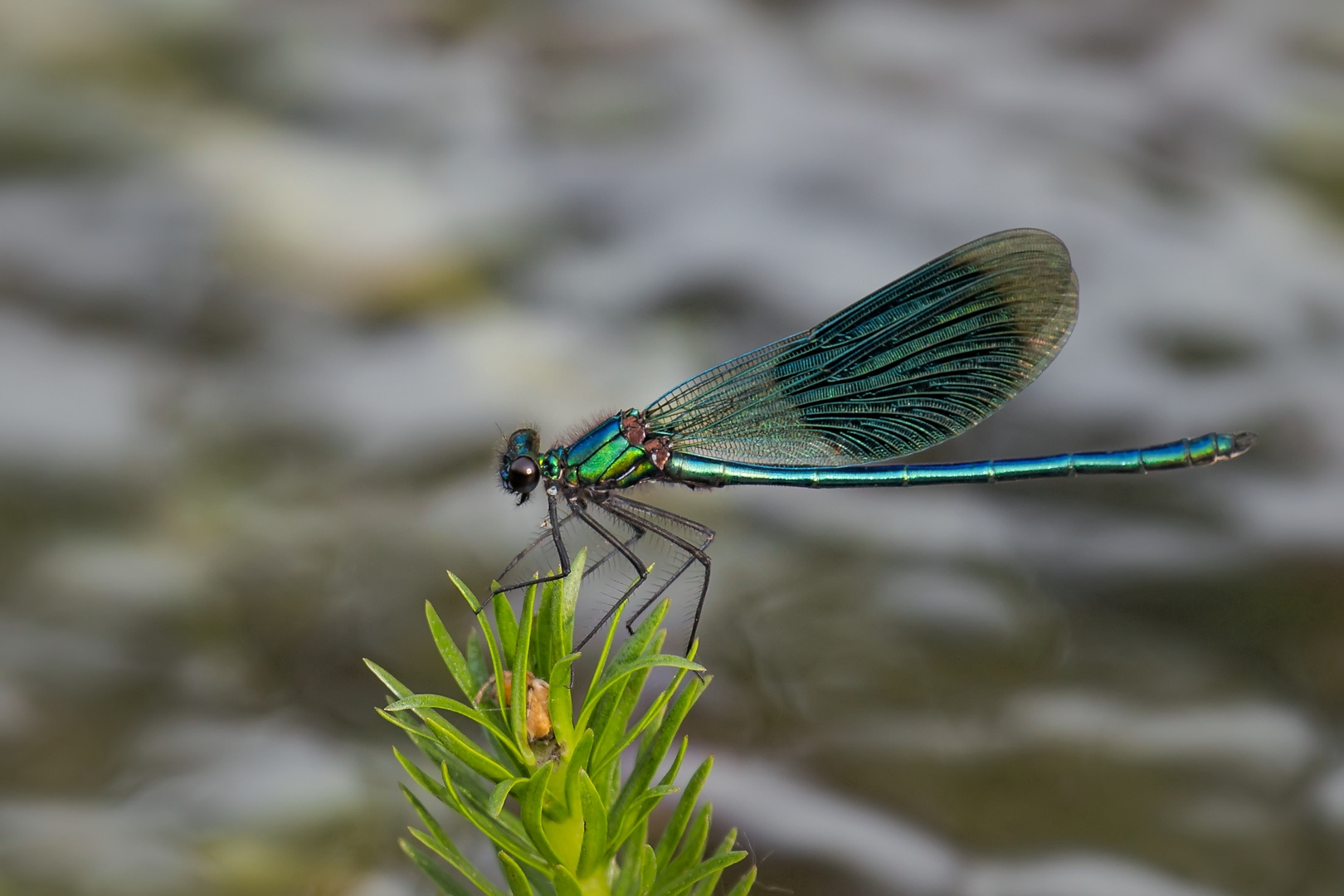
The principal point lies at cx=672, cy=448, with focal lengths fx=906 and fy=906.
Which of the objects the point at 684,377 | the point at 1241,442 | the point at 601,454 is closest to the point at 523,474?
the point at 601,454

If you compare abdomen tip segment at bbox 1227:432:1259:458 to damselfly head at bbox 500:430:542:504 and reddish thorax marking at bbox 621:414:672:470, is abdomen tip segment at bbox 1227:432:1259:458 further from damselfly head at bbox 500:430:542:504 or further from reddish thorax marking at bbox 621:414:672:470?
damselfly head at bbox 500:430:542:504

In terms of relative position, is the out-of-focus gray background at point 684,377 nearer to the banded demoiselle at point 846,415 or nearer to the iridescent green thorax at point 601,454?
the banded demoiselle at point 846,415

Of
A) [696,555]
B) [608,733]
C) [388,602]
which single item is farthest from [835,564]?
[608,733]

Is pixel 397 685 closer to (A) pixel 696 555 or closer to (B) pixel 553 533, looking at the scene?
(B) pixel 553 533

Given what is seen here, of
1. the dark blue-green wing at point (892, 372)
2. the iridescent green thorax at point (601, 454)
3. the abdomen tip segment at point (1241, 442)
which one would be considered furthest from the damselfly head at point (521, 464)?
the abdomen tip segment at point (1241, 442)

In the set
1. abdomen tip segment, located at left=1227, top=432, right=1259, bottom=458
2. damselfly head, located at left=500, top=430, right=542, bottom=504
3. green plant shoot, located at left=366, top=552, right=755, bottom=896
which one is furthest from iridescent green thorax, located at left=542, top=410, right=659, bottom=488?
abdomen tip segment, located at left=1227, top=432, right=1259, bottom=458

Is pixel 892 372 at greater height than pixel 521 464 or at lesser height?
greater

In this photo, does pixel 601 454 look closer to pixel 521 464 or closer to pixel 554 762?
pixel 521 464
